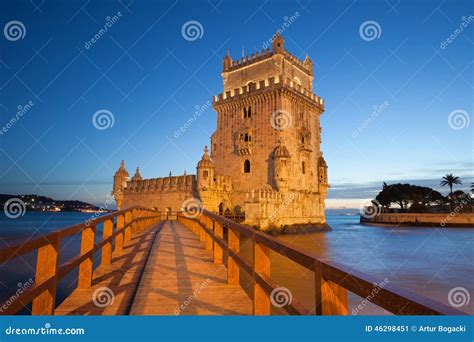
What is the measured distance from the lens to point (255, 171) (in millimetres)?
28391

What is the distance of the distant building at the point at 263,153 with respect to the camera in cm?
2650

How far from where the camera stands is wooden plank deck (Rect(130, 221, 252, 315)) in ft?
12.0

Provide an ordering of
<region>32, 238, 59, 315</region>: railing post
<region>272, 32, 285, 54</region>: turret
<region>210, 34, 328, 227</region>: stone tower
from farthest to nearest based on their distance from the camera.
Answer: <region>272, 32, 285, 54</region>: turret → <region>210, 34, 328, 227</region>: stone tower → <region>32, 238, 59, 315</region>: railing post

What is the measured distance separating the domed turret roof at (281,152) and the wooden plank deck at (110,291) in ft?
67.4

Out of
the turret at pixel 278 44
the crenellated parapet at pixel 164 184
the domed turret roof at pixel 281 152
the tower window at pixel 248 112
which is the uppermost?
the turret at pixel 278 44

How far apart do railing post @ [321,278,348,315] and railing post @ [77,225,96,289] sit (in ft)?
11.5

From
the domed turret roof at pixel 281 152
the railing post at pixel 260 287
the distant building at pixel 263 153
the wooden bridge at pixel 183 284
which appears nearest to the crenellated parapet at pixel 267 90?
the distant building at pixel 263 153

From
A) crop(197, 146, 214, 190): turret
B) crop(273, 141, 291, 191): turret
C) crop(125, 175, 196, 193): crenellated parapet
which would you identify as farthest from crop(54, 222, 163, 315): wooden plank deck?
crop(125, 175, 196, 193): crenellated parapet

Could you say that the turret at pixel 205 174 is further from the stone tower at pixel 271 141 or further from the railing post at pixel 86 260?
the railing post at pixel 86 260

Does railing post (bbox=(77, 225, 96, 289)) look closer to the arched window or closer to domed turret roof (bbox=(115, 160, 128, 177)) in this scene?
the arched window

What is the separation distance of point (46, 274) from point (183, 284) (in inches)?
87.6

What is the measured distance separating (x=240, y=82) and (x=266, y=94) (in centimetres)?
550

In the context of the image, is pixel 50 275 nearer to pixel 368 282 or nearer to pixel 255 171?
pixel 368 282

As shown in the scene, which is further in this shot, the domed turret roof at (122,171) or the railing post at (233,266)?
the domed turret roof at (122,171)
